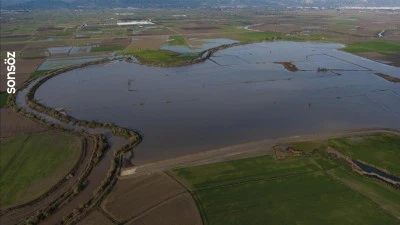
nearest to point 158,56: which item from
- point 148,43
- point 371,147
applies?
point 148,43

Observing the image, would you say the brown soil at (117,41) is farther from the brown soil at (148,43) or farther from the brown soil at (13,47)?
the brown soil at (13,47)

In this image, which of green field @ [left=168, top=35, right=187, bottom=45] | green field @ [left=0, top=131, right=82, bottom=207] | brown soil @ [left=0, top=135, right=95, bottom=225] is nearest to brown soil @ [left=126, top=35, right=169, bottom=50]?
green field @ [left=168, top=35, right=187, bottom=45]

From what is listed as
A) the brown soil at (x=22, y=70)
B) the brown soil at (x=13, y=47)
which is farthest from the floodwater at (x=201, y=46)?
the brown soil at (x=13, y=47)

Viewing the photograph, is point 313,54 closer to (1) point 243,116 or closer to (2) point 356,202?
(1) point 243,116

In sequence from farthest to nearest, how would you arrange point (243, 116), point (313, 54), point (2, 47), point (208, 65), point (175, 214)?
1. point (2, 47)
2. point (313, 54)
3. point (208, 65)
4. point (243, 116)
5. point (175, 214)

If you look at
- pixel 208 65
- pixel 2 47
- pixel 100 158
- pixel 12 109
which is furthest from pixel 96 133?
pixel 2 47

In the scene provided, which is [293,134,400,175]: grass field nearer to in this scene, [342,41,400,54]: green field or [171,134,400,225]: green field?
[171,134,400,225]: green field

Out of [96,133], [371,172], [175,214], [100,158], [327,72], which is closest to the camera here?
[175,214]
